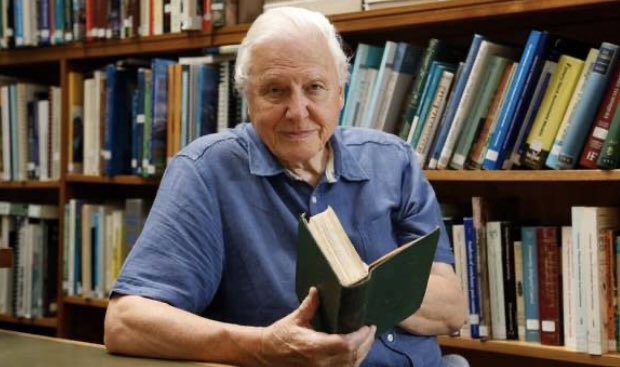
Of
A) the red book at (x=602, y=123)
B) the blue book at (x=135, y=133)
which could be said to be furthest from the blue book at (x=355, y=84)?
the blue book at (x=135, y=133)

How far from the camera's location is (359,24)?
204 centimetres

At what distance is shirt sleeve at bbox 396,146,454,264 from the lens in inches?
59.7

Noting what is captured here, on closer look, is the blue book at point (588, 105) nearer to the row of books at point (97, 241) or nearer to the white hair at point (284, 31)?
the white hair at point (284, 31)

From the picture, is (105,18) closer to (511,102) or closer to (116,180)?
(116,180)

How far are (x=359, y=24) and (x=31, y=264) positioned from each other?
1451 mm

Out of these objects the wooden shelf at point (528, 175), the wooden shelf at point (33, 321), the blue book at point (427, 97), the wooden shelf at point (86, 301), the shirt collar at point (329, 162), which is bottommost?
the wooden shelf at point (33, 321)

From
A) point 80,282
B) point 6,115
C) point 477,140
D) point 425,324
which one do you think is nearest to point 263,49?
point 425,324

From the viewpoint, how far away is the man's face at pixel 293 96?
1.41 m

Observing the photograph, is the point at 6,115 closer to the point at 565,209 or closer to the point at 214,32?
the point at 214,32

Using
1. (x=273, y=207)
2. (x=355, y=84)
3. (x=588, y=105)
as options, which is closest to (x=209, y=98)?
(x=355, y=84)

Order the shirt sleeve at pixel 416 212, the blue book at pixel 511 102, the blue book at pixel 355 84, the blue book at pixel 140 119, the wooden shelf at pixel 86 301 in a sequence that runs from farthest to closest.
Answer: the wooden shelf at pixel 86 301
the blue book at pixel 140 119
the blue book at pixel 355 84
the blue book at pixel 511 102
the shirt sleeve at pixel 416 212

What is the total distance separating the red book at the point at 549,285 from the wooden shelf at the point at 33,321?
5.28 ft

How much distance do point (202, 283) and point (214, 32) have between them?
3.64 feet

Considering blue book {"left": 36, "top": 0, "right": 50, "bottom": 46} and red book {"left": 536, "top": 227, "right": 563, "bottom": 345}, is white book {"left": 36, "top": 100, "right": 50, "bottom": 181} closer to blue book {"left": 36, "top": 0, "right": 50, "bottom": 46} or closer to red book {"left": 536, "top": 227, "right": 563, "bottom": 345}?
blue book {"left": 36, "top": 0, "right": 50, "bottom": 46}
